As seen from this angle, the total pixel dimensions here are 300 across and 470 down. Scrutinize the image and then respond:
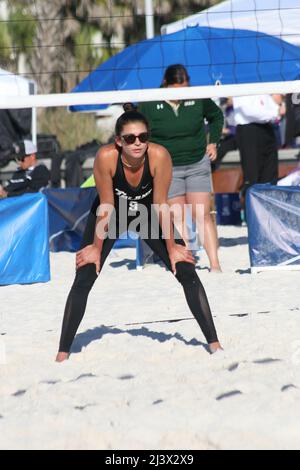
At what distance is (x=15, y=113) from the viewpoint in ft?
41.1

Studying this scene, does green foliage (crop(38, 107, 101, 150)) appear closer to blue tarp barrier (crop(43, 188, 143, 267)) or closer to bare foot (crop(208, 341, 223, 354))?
blue tarp barrier (crop(43, 188, 143, 267))

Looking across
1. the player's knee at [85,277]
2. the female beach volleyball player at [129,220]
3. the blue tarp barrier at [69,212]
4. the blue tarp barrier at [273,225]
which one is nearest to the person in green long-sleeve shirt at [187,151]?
the blue tarp barrier at [273,225]

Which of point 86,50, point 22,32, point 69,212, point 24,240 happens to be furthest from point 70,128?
point 24,240

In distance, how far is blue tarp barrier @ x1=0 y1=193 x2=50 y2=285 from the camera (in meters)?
7.76

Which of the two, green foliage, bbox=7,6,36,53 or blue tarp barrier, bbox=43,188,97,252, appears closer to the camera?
blue tarp barrier, bbox=43,188,97,252

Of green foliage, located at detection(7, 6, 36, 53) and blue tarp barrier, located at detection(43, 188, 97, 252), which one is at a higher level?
green foliage, located at detection(7, 6, 36, 53)

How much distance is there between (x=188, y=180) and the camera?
768 cm

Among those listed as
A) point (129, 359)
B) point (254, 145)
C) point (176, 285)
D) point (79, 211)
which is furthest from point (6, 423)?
point (254, 145)

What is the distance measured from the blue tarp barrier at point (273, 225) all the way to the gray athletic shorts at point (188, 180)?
36 centimetres

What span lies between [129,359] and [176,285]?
227 centimetres

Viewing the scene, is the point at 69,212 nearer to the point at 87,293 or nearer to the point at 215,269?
the point at 215,269

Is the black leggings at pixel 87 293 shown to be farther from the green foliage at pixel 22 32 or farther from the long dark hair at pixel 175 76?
the green foliage at pixel 22 32

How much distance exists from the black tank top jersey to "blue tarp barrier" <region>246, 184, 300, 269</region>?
2.60 m

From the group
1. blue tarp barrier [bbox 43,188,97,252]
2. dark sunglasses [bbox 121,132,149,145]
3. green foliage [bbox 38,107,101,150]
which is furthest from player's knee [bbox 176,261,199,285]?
green foliage [bbox 38,107,101,150]
